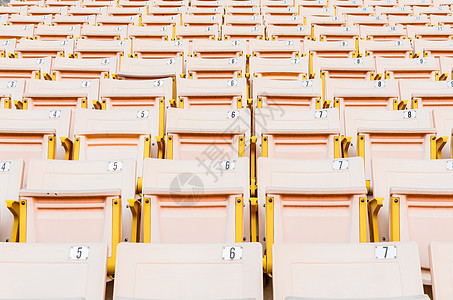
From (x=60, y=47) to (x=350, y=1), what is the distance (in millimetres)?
1493

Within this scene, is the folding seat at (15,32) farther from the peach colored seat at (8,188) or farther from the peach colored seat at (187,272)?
the peach colored seat at (187,272)

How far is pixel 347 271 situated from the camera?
51 cm

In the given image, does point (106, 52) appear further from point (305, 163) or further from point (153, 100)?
point (305, 163)

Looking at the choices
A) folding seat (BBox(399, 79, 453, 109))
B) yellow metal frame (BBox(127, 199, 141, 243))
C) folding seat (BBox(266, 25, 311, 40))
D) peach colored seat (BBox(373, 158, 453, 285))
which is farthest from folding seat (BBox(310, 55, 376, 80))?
yellow metal frame (BBox(127, 199, 141, 243))

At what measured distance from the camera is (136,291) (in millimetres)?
496

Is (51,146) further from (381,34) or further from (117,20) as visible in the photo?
(381,34)

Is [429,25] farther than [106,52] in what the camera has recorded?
Yes

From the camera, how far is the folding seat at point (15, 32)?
5.41 ft

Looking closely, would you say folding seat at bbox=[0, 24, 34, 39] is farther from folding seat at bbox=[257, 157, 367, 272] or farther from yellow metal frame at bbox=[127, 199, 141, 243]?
folding seat at bbox=[257, 157, 367, 272]

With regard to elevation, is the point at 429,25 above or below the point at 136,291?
above

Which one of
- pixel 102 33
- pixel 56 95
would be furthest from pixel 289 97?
pixel 102 33

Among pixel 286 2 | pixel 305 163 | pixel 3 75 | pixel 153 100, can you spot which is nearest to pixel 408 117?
pixel 305 163

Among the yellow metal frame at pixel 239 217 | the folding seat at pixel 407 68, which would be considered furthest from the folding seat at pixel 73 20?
the yellow metal frame at pixel 239 217

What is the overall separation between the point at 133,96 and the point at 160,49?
1.50ft
